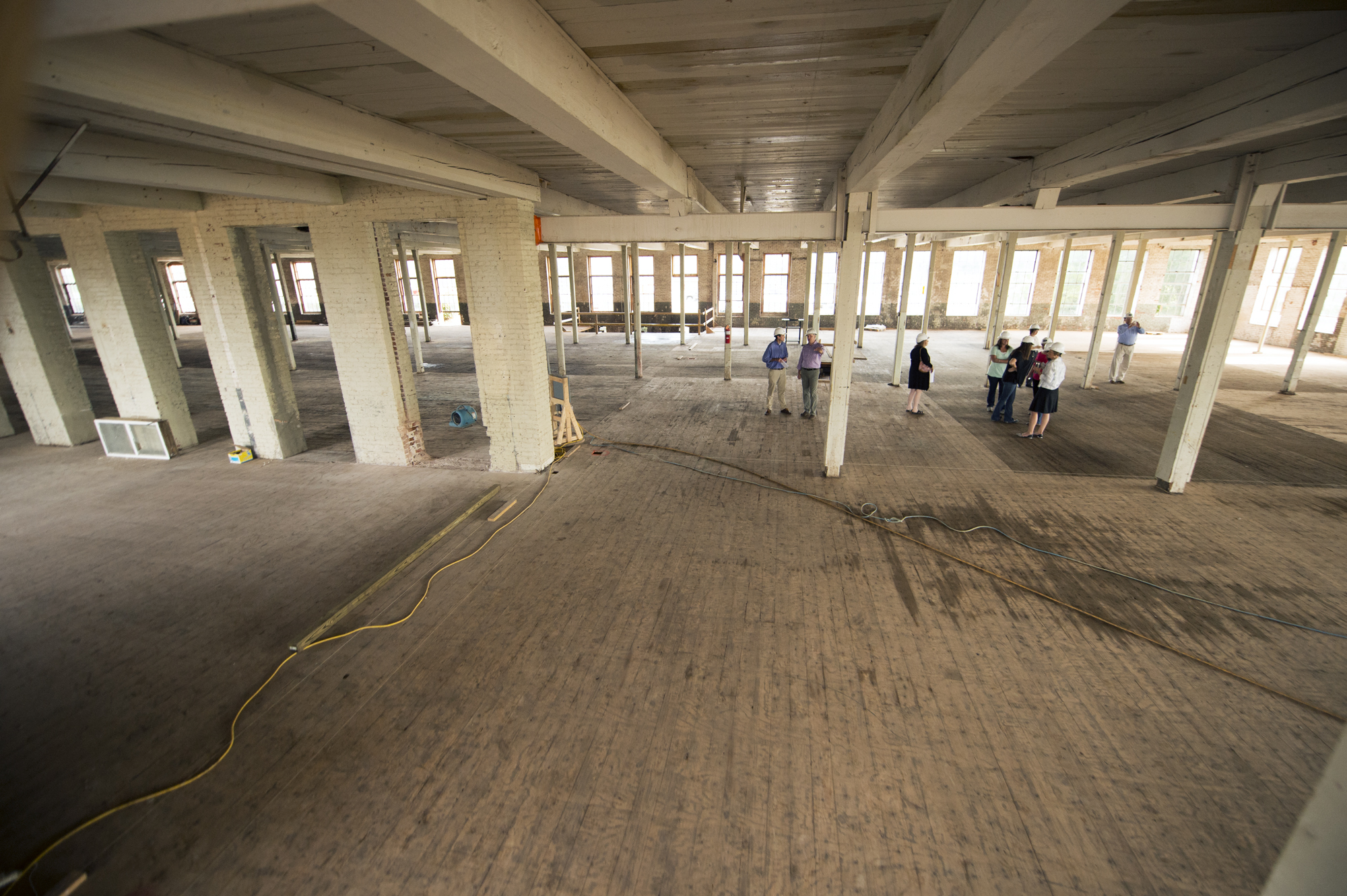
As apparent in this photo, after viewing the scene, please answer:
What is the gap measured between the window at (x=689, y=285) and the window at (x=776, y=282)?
3.16 metres

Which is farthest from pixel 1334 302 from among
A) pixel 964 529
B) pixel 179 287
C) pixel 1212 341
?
pixel 179 287

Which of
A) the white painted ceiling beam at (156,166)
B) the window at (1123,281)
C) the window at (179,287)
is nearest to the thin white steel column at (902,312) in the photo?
the white painted ceiling beam at (156,166)

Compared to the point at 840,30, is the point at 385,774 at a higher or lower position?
lower

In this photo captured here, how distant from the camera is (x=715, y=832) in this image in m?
3.02

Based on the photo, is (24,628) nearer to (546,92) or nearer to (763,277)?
(546,92)

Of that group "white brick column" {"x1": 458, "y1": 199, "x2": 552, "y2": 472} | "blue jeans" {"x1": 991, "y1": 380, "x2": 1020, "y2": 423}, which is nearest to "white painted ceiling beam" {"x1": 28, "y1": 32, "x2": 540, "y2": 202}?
"white brick column" {"x1": 458, "y1": 199, "x2": 552, "y2": 472}

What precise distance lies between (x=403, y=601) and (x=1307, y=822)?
5416 millimetres

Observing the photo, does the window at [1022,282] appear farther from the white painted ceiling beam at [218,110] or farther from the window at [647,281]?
the white painted ceiling beam at [218,110]

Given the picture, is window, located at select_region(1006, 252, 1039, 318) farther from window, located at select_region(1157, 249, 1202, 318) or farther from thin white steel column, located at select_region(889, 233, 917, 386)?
thin white steel column, located at select_region(889, 233, 917, 386)

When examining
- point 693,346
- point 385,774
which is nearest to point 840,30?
point 385,774

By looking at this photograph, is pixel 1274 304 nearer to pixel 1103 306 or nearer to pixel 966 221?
pixel 1103 306

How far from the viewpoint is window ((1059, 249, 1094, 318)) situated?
2323cm

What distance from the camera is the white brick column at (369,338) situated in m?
7.62

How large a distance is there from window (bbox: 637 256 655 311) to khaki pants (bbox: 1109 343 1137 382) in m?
18.4
